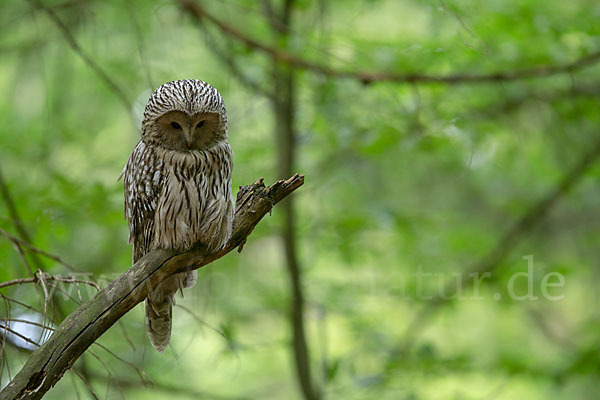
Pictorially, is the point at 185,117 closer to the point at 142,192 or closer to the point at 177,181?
the point at 177,181

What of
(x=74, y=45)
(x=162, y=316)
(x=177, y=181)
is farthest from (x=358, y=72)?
Answer: (x=162, y=316)

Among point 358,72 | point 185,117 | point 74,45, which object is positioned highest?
point 358,72

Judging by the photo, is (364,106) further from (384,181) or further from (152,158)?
(152,158)

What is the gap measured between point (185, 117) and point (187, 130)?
0.31 ft

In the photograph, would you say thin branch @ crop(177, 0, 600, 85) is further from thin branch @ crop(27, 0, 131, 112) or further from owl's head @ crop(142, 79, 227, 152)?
owl's head @ crop(142, 79, 227, 152)

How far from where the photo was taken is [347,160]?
5.08 metres

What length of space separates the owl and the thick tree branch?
14cm

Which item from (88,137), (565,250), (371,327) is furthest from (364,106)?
(565,250)

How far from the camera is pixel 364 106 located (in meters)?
4.84

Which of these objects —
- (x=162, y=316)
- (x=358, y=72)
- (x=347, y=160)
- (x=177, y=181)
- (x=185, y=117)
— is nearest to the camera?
(x=185, y=117)

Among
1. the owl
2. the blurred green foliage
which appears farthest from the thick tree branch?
the blurred green foliage

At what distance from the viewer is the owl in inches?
90.8

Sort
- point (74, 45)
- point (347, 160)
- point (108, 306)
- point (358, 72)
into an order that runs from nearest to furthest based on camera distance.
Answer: point (108, 306) → point (74, 45) → point (358, 72) → point (347, 160)

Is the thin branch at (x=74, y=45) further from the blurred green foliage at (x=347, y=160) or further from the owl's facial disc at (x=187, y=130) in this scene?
the blurred green foliage at (x=347, y=160)
